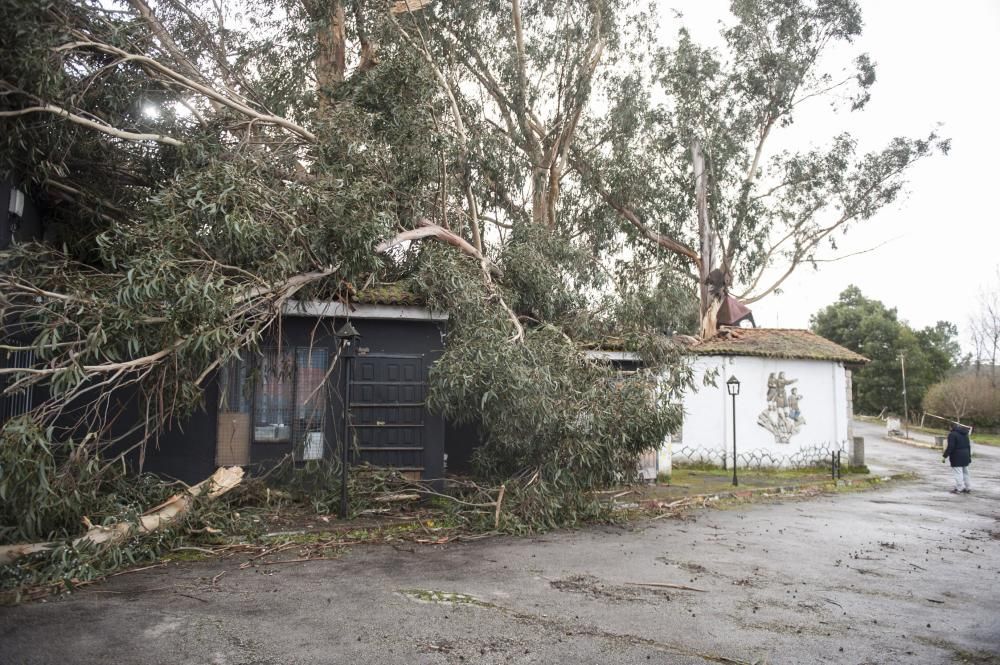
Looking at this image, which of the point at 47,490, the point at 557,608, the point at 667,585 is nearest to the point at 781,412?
the point at 667,585

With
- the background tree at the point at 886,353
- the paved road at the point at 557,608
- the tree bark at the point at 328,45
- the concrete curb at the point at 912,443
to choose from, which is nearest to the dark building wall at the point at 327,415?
the paved road at the point at 557,608

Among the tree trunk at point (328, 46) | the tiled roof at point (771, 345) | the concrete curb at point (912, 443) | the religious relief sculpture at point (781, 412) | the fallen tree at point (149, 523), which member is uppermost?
the tree trunk at point (328, 46)

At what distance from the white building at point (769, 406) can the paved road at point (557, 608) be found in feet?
32.6

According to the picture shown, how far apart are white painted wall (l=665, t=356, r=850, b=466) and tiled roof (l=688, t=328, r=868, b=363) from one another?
27cm

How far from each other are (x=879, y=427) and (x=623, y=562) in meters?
39.5

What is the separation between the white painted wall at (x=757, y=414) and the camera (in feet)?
62.2

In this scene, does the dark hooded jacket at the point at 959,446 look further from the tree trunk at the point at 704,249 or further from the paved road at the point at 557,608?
the tree trunk at the point at 704,249

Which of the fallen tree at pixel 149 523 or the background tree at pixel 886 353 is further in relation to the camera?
the background tree at pixel 886 353

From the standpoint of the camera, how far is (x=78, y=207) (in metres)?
10.3

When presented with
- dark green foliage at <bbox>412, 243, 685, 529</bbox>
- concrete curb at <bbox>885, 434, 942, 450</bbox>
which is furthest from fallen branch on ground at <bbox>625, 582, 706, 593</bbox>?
concrete curb at <bbox>885, 434, 942, 450</bbox>

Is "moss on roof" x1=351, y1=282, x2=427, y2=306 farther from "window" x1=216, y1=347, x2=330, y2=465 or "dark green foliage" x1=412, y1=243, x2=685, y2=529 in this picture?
"window" x1=216, y1=347, x2=330, y2=465

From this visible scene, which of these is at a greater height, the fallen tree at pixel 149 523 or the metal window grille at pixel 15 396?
the metal window grille at pixel 15 396

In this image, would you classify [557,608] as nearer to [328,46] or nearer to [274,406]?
[274,406]

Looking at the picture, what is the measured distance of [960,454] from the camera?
14.8 meters
